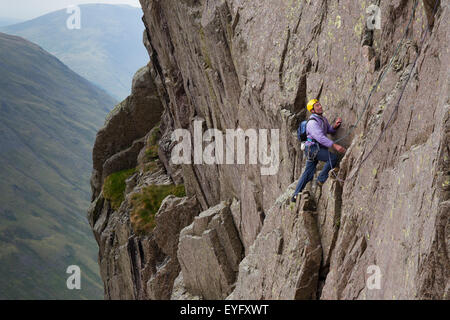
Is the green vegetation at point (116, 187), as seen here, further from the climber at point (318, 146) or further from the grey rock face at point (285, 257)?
the climber at point (318, 146)

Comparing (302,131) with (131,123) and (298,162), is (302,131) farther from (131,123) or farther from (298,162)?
(131,123)

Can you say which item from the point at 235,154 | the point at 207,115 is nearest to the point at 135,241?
the point at 207,115

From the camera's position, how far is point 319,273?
75.2 ft

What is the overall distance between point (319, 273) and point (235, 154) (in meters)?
18.9

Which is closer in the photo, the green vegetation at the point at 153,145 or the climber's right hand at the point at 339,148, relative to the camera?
the climber's right hand at the point at 339,148

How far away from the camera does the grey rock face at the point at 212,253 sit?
41.6 metres

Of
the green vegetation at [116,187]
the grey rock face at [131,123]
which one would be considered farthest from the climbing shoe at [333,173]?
the grey rock face at [131,123]
